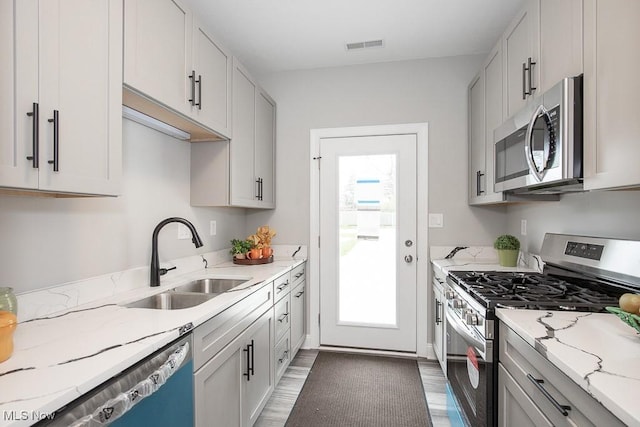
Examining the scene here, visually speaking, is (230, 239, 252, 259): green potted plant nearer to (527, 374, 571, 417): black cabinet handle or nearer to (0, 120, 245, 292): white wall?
(0, 120, 245, 292): white wall

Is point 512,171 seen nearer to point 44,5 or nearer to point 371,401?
point 371,401

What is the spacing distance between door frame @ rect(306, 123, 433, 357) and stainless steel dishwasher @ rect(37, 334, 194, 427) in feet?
6.21

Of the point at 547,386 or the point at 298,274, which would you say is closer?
the point at 547,386

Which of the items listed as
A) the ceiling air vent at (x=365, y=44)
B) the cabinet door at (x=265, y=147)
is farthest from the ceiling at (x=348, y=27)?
the cabinet door at (x=265, y=147)

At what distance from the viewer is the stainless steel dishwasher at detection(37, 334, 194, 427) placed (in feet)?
2.51

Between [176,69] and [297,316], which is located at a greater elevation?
[176,69]

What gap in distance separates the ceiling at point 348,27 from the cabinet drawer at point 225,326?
6.19ft

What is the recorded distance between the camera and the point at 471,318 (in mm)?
1520

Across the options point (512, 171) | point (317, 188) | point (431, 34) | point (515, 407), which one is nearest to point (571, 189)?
point (512, 171)

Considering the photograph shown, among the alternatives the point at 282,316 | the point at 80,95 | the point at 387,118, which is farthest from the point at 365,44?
the point at 282,316

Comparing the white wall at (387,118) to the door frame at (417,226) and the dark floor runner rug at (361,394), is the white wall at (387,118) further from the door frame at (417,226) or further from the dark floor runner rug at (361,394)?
the dark floor runner rug at (361,394)

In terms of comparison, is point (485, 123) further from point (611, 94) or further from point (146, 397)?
point (146, 397)

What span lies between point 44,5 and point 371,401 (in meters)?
2.61

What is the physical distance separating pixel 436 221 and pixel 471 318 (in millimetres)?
1440
